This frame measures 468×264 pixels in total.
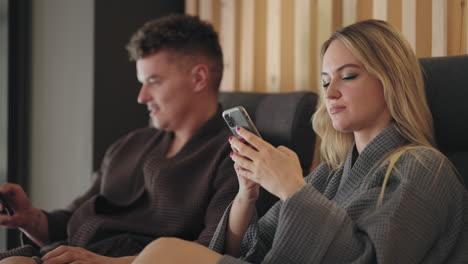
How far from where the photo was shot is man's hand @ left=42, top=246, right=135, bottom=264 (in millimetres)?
1523

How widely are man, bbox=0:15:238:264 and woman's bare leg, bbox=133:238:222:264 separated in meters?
0.39

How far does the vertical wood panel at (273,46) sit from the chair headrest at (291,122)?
0.39 meters

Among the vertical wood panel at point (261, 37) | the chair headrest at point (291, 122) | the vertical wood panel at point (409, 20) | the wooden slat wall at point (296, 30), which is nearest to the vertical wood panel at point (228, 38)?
the wooden slat wall at point (296, 30)

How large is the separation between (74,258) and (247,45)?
131 centimetres

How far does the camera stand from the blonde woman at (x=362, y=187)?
44.3 inches

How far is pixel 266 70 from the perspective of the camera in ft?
8.04

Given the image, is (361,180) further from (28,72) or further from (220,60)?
(28,72)

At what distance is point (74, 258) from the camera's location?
154 cm

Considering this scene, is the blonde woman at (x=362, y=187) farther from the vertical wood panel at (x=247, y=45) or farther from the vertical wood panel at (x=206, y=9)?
the vertical wood panel at (x=206, y=9)

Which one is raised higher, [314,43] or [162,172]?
[314,43]

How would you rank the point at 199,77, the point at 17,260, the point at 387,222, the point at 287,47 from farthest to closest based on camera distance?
the point at 287,47 < the point at 199,77 < the point at 17,260 < the point at 387,222

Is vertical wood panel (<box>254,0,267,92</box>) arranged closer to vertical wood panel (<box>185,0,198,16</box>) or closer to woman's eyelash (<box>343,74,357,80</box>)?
vertical wood panel (<box>185,0,198,16</box>)

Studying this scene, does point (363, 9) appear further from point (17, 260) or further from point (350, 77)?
point (17, 260)

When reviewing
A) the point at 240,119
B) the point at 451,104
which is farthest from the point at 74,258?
the point at 451,104
